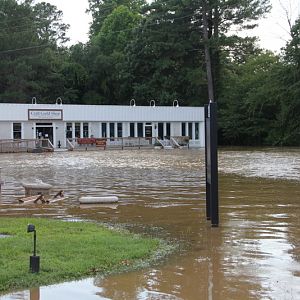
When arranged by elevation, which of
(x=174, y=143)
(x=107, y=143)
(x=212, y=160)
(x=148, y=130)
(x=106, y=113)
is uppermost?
(x=106, y=113)

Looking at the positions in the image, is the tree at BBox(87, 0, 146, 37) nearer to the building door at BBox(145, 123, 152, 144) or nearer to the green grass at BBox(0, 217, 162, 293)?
the building door at BBox(145, 123, 152, 144)

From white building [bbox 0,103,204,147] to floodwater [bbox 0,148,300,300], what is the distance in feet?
109

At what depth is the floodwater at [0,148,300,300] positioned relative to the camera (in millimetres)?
6762

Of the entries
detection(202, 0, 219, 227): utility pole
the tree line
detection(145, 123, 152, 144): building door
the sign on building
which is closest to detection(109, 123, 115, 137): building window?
detection(145, 123, 152, 144): building door

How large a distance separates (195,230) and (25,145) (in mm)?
45136

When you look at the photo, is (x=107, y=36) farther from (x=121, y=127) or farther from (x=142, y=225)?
(x=142, y=225)

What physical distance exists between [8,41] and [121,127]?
29.0m

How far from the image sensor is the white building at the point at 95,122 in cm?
5597

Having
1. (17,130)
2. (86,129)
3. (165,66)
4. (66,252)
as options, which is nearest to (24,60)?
(165,66)

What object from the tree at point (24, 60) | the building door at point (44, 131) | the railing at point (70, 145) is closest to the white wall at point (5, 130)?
the building door at point (44, 131)

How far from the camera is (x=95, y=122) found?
60188mm

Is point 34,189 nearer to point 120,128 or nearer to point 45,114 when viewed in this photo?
point 45,114

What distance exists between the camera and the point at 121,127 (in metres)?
61.7

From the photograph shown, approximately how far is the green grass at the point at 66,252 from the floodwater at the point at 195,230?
348 millimetres
